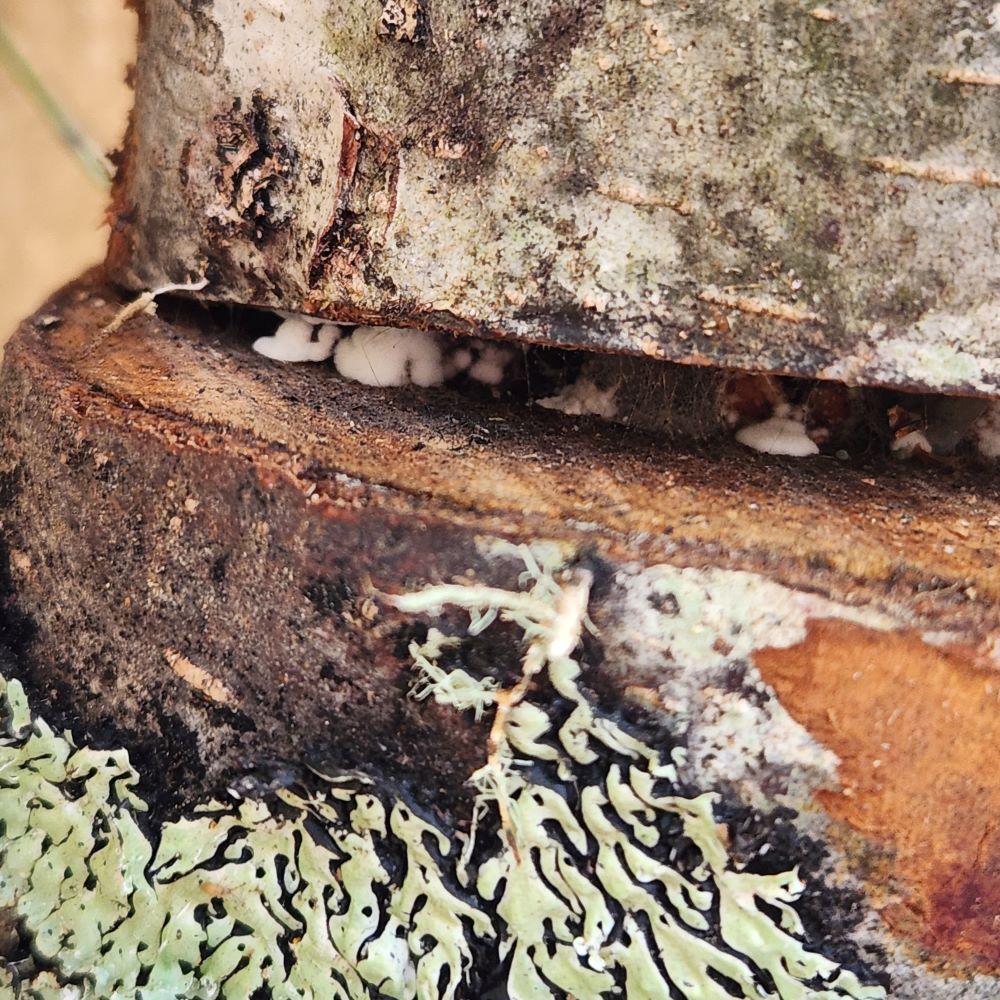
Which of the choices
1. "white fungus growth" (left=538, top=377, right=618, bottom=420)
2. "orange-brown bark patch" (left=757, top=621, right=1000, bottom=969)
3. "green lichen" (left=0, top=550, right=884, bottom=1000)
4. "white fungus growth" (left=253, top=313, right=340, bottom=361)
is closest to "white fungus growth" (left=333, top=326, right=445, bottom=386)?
"white fungus growth" (left=253, top=313, right=340, bottom=361)

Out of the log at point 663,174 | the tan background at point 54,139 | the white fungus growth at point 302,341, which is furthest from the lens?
the tan background at point 54,139

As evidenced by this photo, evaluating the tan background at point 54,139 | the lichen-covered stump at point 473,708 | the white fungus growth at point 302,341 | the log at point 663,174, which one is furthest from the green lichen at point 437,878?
the tan background at point 54,139

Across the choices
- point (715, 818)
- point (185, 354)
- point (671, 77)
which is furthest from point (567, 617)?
point (185, 354)

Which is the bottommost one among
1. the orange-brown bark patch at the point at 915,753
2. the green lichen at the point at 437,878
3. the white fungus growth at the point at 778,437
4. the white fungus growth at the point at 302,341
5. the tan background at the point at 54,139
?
the green lichen at the point at 437,878

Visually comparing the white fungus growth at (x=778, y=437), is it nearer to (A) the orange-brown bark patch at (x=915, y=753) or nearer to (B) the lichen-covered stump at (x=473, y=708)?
(B) the lichen-covered stump at (x=473, y=708)

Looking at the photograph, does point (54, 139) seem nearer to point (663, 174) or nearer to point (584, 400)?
point (584, 400)

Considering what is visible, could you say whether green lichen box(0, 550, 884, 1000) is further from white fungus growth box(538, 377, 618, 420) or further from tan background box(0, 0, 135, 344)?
tan background box(0, 0, 135, 344)

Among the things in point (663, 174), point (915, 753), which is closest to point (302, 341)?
point (663, 174)

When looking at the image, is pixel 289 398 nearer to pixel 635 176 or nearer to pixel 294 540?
pixel 294 540

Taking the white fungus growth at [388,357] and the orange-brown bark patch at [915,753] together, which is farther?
the white fungus growth at [388,357]
